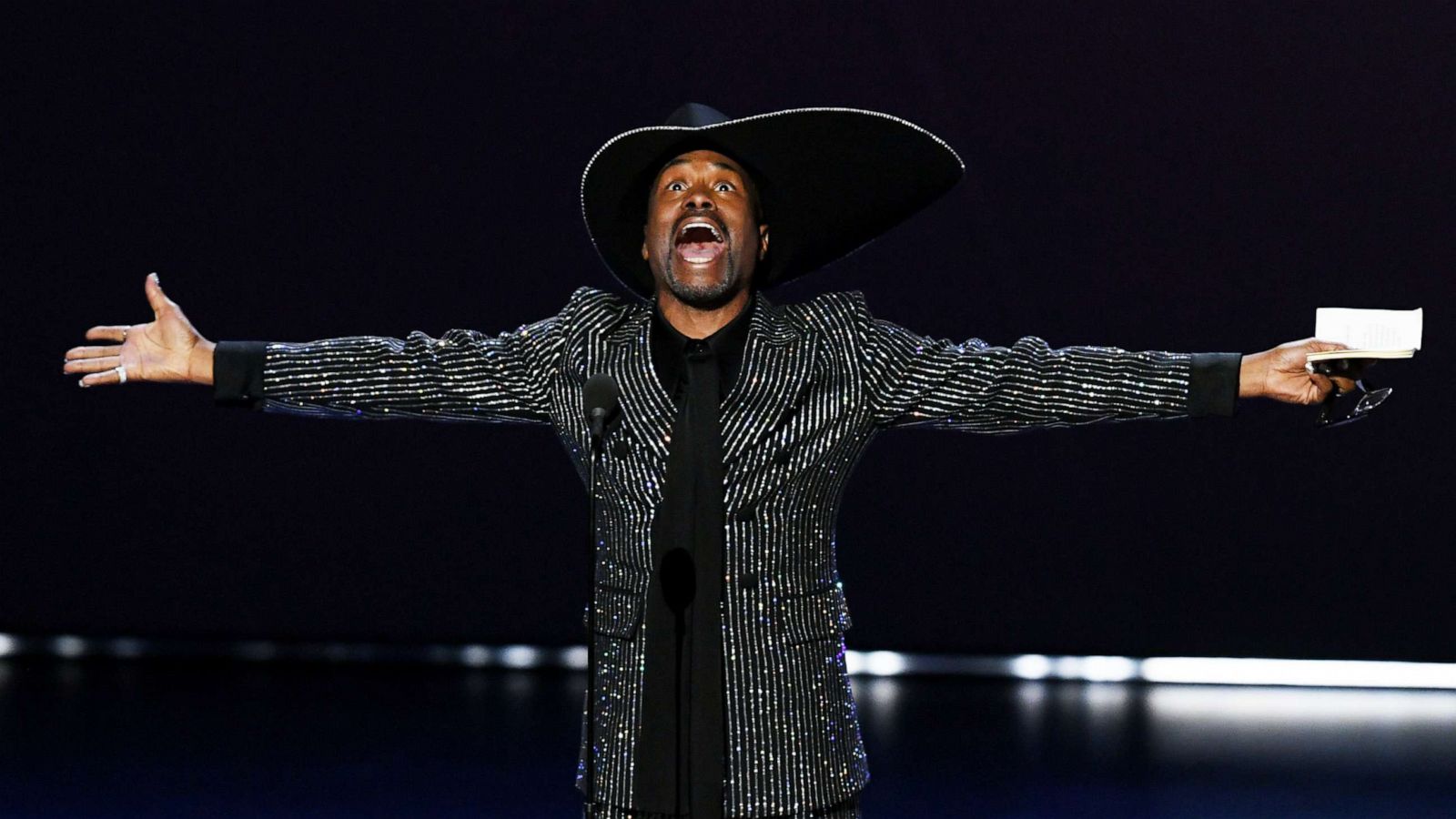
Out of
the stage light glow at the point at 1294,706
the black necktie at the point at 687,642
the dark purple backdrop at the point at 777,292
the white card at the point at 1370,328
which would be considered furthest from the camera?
the dark purple backdrop at the point at 777,292

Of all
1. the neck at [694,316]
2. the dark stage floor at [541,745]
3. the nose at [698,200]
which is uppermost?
the nose at [698,200]

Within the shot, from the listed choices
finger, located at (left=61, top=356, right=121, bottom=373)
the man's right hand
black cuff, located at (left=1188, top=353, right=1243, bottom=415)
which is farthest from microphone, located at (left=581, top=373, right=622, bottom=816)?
black cuff, located at (left=1188, top=353, right=1243, bottom=415)

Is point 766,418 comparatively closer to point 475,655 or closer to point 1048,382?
point 1048,382

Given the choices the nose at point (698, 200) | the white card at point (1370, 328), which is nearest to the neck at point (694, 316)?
the nose at point (698, 200)

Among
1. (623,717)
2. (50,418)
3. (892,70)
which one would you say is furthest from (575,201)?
(623,717)

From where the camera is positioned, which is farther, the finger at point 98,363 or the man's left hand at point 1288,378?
the finger at point 98,363

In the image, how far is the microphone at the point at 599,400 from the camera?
87.4 inches

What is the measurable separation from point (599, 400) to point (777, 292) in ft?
11.5

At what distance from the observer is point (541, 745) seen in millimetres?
5000

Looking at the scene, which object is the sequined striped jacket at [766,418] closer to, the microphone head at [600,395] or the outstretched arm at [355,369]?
the outstretched arm at [355,369]

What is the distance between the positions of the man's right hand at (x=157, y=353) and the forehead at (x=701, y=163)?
709 mm

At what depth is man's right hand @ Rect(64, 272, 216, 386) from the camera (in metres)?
2.49

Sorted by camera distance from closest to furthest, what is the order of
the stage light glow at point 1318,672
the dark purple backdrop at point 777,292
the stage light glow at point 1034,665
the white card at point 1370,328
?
1. the white card at point 1370,328
2. the dark purple backdrop at point 777,292
3. the stage light glow at point 1318,672
4. the stage light glow at point 1034,665

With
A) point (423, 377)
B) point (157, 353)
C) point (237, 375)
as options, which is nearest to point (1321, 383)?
point (423, 377)
